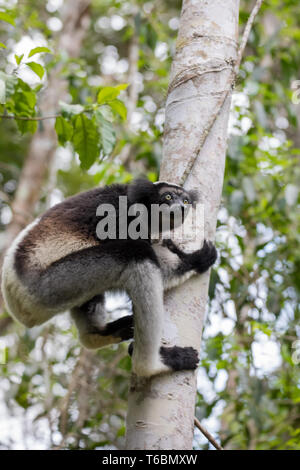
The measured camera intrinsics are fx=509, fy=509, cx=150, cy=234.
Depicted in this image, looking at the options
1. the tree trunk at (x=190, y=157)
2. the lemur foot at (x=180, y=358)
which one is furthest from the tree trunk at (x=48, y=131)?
the lemur foot at (x=180, y=358)

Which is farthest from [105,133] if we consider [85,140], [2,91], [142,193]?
[2,91]

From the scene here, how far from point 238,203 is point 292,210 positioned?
832 mm

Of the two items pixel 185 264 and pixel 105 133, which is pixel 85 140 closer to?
pixel 105 133

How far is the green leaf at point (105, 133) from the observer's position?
336 centimetres

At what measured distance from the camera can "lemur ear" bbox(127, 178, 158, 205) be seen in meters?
3.42

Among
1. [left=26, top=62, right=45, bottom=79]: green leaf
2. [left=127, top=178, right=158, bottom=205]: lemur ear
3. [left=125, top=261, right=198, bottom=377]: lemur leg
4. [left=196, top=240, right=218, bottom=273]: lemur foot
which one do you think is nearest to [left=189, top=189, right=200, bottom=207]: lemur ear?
[left=196, top=240, right=218, bottom=273]: lemur foot

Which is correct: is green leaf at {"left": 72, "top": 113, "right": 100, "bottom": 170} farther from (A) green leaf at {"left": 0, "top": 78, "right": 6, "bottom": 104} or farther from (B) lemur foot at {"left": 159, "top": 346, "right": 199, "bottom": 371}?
(B) lemur foot at {"left": 159, "top": 346, "right": 199, "bottom": 371}

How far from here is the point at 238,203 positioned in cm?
493

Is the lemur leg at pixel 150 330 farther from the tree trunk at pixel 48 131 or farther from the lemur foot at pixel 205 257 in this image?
the tree trunk at pixel 48 131

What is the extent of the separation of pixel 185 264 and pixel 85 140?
121cm

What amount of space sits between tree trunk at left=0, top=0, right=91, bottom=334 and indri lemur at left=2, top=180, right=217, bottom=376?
204 inches
